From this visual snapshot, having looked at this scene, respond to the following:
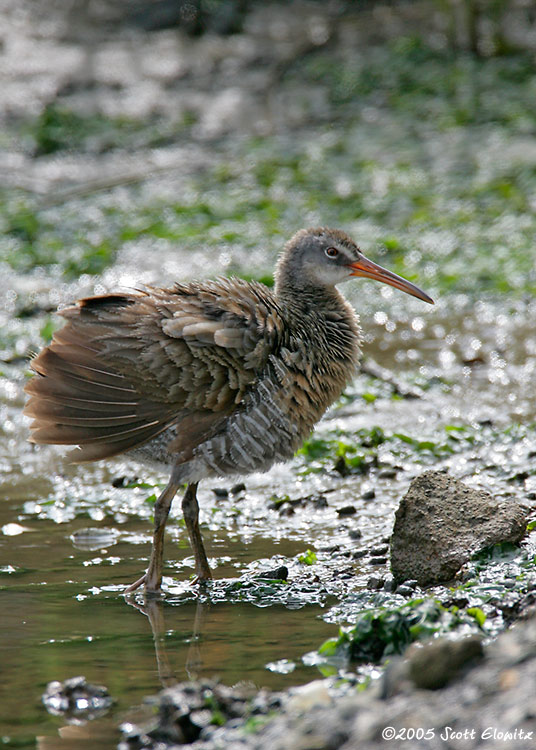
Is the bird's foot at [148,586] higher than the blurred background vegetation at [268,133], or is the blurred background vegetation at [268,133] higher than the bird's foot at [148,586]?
the blurred background vegetation at [268,133]

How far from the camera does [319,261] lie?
6340 millimetres

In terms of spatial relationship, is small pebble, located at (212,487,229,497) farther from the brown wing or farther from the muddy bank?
the muddy bank

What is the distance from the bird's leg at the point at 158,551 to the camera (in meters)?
5.46

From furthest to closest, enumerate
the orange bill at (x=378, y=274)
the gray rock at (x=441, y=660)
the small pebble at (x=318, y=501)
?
the small pebble at (x=318, y=501), the orange bill at (x=378, y=274), the gray rock at (x=441, y=660)

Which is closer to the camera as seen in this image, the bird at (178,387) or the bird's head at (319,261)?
the bird at (178,387)

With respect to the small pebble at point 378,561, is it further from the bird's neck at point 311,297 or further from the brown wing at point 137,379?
the bird's neck at point 311,297

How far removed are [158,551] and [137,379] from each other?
0.82m

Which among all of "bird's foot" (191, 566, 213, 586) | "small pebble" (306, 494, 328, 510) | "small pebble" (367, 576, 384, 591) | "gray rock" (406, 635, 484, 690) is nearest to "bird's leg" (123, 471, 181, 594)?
"bird's foot" (191, 566, 213, 586)

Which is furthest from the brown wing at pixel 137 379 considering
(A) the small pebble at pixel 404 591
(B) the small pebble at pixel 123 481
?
(B) the small pebble at pixel 123 481

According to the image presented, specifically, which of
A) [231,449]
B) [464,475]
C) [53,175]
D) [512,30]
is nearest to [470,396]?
[464,475]

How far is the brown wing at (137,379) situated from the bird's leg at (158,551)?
0.89 ft

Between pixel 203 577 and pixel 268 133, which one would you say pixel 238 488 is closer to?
pixel 203 577

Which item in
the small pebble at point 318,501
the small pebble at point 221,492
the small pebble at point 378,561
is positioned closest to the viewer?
the small pebble at point 378,561

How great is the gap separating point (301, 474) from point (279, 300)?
143 centimetres
